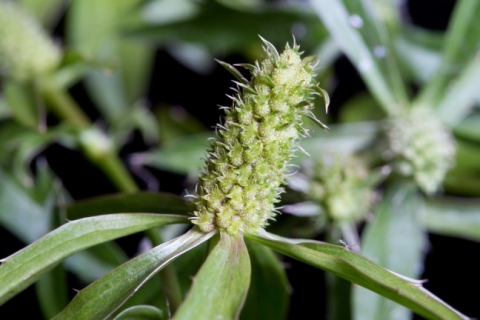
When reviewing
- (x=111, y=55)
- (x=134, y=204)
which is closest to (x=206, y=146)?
(x=134, y=204)

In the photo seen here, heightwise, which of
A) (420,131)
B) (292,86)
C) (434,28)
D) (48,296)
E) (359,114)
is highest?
(434,28)

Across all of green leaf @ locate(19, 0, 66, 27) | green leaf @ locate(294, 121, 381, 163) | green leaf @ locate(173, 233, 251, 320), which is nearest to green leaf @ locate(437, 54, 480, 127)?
green leaf @ locate(294, 121, 381, 163)

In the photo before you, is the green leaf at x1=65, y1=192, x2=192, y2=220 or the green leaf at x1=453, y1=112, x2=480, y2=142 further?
the green leaf at x1=453, y1=112, x2=480, y2=142

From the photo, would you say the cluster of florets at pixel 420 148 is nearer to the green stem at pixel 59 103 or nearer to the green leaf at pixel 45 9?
the green stem at pixel 59 103

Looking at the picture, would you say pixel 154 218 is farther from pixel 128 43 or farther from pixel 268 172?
pixel 128 43

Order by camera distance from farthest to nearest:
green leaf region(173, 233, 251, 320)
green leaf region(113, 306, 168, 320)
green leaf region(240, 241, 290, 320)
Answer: green leaf region(240, 241, 290, 320) < green leaf region(113, 306, 168, 320) < green leaf region(173, 233, 251, 320)

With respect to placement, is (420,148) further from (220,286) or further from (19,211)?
(19,211)

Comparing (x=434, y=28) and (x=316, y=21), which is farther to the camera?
(x=434, y=28)

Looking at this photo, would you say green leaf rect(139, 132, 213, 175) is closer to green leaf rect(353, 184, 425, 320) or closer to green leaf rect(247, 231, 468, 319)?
green leaf rect(353, 184, 425, 320)

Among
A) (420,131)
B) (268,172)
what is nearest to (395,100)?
(420,131)
